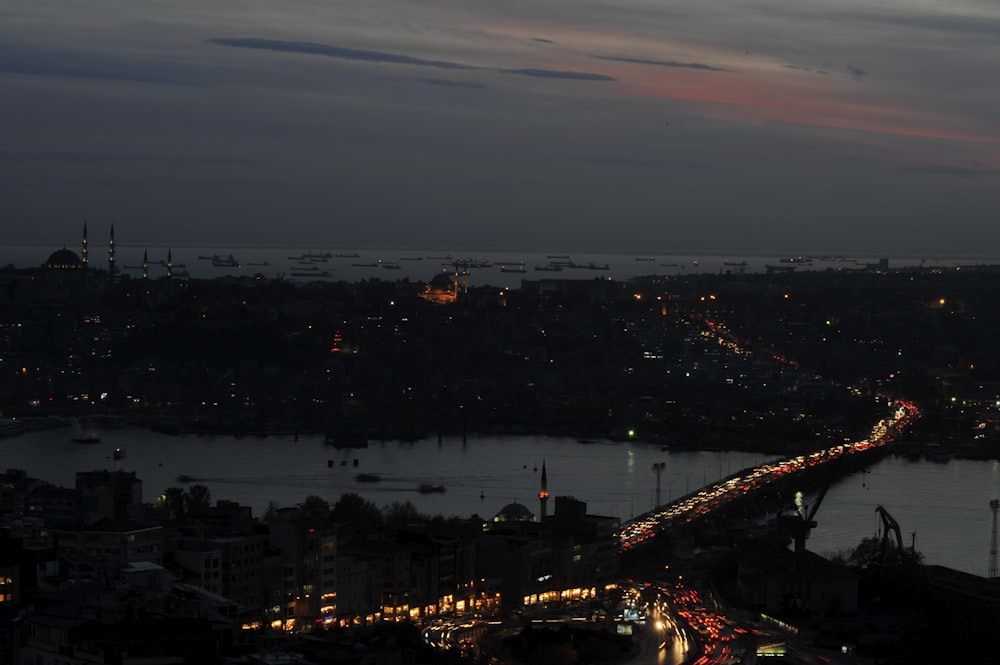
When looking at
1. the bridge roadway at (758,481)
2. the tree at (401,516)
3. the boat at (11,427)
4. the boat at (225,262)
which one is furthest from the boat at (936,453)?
the boat at (225,262)

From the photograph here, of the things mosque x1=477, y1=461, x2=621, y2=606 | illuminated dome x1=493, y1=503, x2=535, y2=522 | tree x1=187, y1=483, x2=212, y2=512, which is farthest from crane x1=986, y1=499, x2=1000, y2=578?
tree x1=187, y1=483, x2=212, y2=512

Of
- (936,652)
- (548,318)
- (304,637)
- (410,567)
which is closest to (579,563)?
(410,567)

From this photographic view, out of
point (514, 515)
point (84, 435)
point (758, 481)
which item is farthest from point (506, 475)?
point (514, 515)

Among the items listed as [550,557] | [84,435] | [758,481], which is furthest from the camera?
[84,435]

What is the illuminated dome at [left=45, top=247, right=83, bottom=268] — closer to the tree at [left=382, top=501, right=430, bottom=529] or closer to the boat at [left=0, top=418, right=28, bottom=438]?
the boat at [left=0, top=418, right=28, bottom=438]

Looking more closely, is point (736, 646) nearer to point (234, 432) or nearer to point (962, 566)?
point (962, 566)

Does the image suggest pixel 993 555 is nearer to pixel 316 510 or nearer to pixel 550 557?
pixel 550 557
